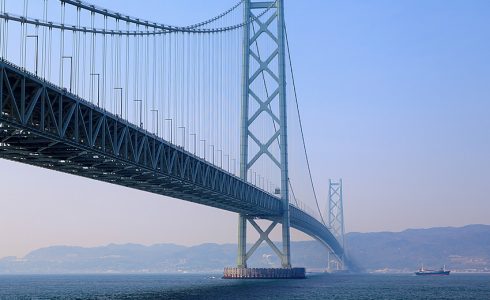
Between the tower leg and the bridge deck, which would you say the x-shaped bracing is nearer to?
the tower leg

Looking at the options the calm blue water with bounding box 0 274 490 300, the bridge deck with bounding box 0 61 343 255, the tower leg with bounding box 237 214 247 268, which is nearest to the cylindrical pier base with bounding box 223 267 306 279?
the calm blue water with bounding box 0 274 490 300

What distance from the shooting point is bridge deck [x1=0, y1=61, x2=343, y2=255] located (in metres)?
33.6

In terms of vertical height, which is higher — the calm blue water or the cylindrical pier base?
the cylindrical pier base

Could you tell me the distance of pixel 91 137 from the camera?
3919cm

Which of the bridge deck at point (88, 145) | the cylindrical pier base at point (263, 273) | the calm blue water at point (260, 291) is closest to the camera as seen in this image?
the bridge deck at point (88, 145)

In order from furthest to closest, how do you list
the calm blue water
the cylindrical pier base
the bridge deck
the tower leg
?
the cylindrical pier base < the tower leg < the calm blue water < the bridge deck

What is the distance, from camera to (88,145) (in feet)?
127

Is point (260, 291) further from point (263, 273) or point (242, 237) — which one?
point (263, 273)

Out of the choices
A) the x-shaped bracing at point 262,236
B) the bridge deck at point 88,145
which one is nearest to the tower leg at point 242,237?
the x-shaped bracing at point 262,236

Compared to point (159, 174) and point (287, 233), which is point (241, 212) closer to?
point (287, 233)

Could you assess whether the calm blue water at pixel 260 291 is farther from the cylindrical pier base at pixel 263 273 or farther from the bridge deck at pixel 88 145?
the bridge deck at pixel 88 145

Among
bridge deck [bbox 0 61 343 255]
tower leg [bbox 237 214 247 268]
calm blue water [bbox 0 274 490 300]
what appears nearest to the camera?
bridge deck [bbox 0 61 343 255]

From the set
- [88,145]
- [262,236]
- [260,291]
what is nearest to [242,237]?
[262,236]

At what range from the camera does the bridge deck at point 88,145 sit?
33625mm
